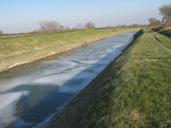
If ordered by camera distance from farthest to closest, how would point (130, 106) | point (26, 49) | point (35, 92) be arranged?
point (26, 49) → point (35, 92) → point (130, 106)

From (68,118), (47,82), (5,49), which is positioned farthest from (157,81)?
(5,49)

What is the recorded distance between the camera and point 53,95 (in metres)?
16.5

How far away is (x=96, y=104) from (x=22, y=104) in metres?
6.66

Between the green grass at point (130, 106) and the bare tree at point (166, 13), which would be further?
the bare tree at point (166, 13)

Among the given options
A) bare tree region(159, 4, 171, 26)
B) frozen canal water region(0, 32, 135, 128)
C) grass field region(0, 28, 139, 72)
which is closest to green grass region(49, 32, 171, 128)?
frozen canal water region(0, 32, 135, 128)

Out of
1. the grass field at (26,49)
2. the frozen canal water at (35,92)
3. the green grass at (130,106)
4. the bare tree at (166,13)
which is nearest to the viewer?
the green grass at (130,106)

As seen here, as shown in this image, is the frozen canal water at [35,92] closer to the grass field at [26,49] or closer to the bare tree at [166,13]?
the grass field at [26,49]

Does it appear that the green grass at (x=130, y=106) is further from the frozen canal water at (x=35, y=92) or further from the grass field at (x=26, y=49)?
the grass field at (x=26, y=49)

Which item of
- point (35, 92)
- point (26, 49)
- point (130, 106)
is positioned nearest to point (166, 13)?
point (26, 49)

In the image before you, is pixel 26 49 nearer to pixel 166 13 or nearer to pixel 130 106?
pixel 130 106

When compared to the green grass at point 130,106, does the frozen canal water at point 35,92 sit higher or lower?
lower

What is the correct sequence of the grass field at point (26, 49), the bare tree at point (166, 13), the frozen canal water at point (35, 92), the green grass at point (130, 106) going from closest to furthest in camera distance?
the green grass at point (130, 106) → the frozen canal water at point (35, 92) → the grass field at point (26, 49) → the bare tree at point (166, 13)

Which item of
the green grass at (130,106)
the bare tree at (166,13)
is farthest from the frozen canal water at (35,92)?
the bare tree at (166,13)

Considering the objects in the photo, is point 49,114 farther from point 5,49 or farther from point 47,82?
point 5,49
